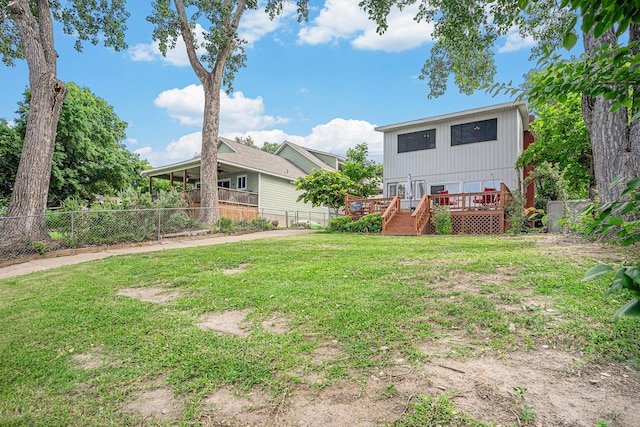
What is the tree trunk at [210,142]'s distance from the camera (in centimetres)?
1486

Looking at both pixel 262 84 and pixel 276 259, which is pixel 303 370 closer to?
pixel 276 259

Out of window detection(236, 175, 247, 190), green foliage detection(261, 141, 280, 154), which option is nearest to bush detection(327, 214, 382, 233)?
window detection(236, 175, 247, 190)

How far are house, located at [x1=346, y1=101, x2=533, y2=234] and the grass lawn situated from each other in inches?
285

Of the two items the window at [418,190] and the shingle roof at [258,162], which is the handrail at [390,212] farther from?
the shingle roof at [258,162]

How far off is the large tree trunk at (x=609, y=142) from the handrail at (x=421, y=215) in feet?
19.9

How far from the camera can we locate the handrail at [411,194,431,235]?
476 inches

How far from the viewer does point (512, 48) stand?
1187 centimetres

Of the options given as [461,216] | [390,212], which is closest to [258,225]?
[390,212]

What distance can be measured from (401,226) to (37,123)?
12.0m

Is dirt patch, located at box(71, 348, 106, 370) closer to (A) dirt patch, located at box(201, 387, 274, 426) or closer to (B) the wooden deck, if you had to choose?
(A) dirt patch, located at box(201, 387, 274, 426)

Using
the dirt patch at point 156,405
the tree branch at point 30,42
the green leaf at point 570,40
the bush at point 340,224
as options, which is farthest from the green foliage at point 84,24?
the green leaf at point 570,40

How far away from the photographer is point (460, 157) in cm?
1534

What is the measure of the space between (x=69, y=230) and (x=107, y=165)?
1220 cm

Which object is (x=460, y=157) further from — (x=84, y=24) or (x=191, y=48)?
(x=84, y=24)
